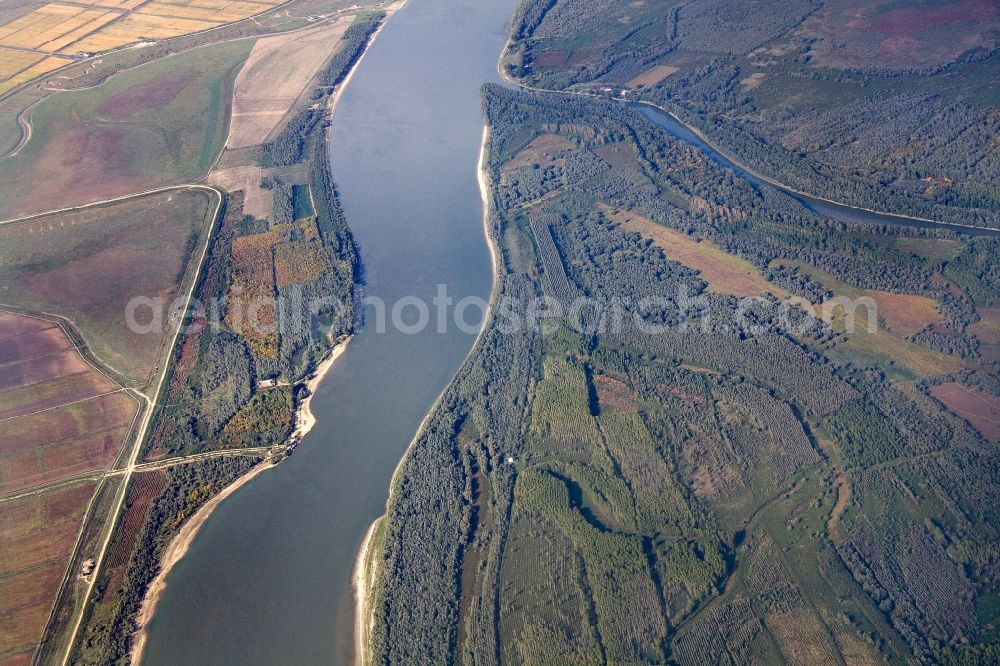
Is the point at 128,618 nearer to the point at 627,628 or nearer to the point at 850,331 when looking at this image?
the point at 627,628

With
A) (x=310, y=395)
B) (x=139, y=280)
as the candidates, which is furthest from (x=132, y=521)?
(x=139, y=280)

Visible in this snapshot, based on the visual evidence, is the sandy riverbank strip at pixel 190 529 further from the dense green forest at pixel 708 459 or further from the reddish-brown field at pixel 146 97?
the reddish-brown field at pixel 146 97

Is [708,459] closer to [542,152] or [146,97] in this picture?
[542,152]

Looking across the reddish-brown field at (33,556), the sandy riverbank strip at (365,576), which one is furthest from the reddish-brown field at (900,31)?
the reddish-brown field at (33,556)

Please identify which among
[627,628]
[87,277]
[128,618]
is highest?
[87,277]

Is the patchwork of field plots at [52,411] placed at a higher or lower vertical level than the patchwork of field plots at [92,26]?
lower

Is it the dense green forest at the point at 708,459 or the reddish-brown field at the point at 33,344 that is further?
the reddish-brown field at the point at 33,344

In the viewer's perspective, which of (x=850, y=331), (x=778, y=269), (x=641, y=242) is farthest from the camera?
(x=641, y=242)

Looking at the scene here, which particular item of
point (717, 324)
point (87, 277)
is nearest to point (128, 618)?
point (87, 277)
